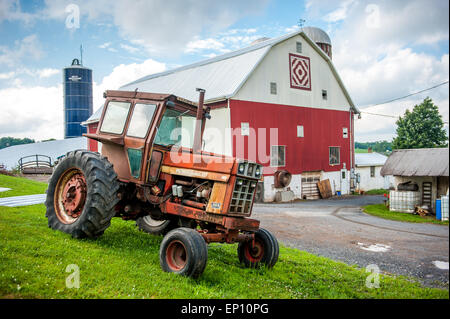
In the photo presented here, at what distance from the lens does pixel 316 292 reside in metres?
5.72

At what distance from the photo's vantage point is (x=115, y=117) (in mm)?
7453

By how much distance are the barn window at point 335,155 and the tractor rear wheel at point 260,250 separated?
20721 millimetres

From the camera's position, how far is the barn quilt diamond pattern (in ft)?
76.4

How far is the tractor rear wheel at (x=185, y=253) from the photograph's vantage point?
537 centimetres

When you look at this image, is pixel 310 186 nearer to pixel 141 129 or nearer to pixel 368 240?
pixel 368 240

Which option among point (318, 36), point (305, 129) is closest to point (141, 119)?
point (305, 129)

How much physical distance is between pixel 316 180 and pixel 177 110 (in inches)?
777

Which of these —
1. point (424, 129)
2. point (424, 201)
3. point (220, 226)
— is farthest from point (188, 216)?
point (424, 201)

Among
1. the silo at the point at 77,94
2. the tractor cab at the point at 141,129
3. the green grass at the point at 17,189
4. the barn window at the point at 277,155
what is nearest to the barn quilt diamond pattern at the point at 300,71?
the barn window at the point at 277,155

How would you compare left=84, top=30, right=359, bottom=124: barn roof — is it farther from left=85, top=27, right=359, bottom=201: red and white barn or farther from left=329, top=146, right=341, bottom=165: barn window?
left=329, top=146, right=341, bottom=165: barn window

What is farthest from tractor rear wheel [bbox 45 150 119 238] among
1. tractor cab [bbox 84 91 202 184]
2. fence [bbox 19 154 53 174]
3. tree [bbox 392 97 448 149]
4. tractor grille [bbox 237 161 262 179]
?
fence [bbox 19 154 53 174]

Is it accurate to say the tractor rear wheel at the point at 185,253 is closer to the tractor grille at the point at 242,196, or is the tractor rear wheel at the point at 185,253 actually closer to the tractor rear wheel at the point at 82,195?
the tractor grille at the point at 242,196
